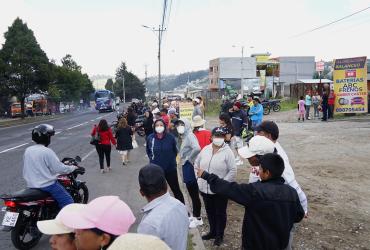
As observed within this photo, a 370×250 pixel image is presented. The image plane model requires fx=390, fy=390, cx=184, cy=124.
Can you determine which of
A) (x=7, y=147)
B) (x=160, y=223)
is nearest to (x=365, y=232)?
(x=160, y=223)

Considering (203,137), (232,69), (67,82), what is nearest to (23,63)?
(67,82)

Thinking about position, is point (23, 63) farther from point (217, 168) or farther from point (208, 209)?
point (217, 168)

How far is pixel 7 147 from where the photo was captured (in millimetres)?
17922

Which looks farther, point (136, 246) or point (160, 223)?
point (160, 223)

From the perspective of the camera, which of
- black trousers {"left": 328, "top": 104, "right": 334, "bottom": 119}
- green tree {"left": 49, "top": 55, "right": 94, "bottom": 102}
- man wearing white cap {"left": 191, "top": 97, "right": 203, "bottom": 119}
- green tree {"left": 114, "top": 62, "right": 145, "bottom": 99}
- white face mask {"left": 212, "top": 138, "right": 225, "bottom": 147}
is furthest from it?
green tree {"left": 114, "top": 62, "right": 145, "bottom": 99}

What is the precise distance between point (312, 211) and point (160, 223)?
4916mm

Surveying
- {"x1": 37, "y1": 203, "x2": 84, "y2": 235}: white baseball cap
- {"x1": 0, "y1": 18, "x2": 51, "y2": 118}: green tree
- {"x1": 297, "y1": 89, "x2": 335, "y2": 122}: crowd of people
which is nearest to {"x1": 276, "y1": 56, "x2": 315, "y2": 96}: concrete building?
{"x1": 0, "y1": 18, "x2": 51, "y2": 118}: green tree

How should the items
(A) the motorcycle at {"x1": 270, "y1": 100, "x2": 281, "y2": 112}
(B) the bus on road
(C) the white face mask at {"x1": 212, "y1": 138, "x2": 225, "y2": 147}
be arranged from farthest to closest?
(B) the bus on road < (A) the motorcycle at {"x1": 270, "y1": 100, "x2": 281, "y2": 112} < (C) the white face mask at {"x1": 212, "y1": 138, "x2": 225, "y2": 147}

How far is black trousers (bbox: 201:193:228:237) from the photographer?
562 centimetres

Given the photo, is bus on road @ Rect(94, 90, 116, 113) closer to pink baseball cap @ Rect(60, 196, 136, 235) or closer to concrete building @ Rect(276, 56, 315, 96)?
concrete building @ Rect(276, 56, 315, 96)

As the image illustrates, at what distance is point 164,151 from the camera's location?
6.91 metres

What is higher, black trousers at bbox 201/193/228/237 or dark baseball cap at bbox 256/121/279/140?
dark baseball cap at bbox 256/121/279/140

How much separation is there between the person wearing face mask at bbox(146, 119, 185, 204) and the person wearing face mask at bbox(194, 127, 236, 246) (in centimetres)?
121

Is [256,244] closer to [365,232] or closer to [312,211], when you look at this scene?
[365,232]
